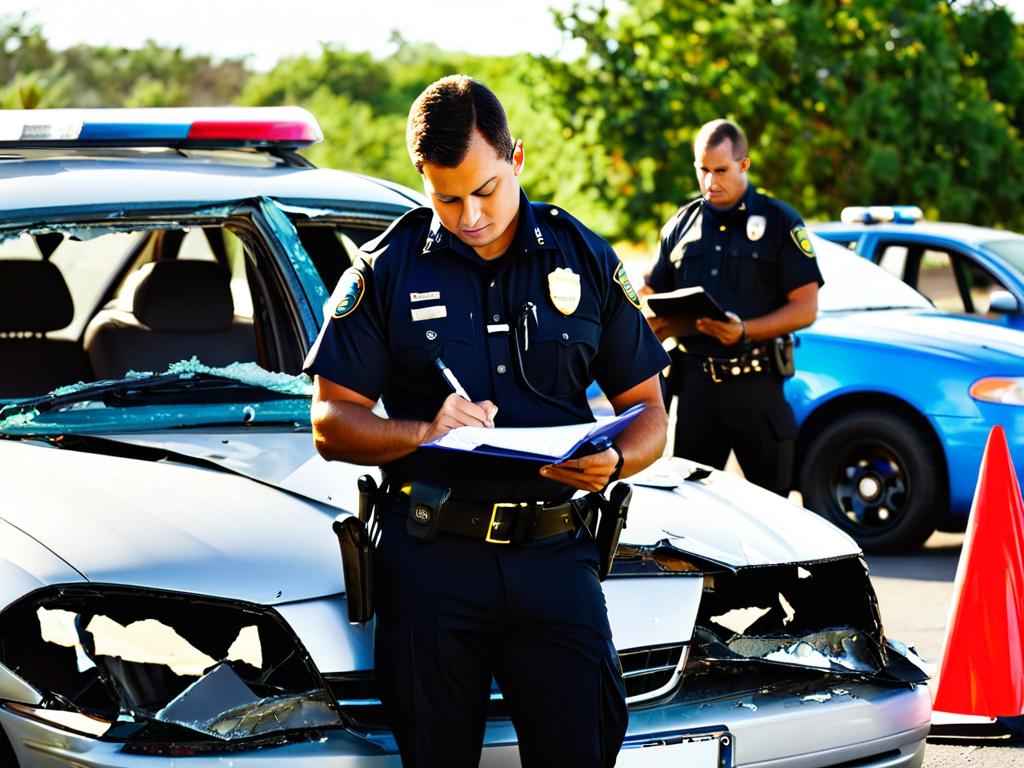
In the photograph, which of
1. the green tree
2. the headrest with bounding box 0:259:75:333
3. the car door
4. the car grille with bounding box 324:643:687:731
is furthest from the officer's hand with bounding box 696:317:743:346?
the green tree

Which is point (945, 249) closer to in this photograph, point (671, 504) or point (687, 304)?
point (687, 304)

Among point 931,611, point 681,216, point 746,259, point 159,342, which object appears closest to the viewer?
point 159,342

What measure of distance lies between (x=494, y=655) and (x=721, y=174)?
3291 millimetres

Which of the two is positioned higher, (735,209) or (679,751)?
(735,209)

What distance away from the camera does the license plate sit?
3000 millimetres

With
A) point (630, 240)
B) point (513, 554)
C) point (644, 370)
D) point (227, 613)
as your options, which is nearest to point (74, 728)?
point (227, 613)

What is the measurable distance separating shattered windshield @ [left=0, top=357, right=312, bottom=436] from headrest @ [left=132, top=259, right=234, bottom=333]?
0.58 meters

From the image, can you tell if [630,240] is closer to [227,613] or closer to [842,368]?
[842,368]

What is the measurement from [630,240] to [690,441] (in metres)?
22.7

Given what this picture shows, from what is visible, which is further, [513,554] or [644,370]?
[644,370]

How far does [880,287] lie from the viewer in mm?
8086

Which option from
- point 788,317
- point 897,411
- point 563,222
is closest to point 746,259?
point 788,317

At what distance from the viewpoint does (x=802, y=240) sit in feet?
18.8

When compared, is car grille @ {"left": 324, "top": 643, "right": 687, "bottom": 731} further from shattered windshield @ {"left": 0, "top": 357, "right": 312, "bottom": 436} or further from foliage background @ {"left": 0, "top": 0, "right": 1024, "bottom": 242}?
foliage background @ {"left": 0, "top": 0, "right": 1024, "bottom": 242}
